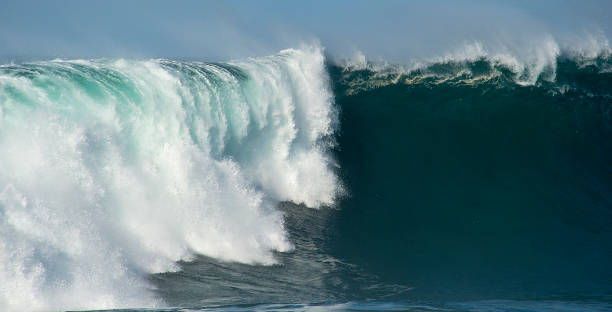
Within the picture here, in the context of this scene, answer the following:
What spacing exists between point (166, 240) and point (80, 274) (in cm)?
165

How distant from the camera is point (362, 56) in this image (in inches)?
642

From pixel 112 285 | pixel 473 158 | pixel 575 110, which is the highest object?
pixel 575 110

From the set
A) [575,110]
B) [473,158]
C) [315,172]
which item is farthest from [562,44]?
[315,172]

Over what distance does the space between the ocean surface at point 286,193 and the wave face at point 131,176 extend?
23 millimetres

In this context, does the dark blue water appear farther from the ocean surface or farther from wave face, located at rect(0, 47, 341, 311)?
wave face, located at rect(0, 47, 341, 311)

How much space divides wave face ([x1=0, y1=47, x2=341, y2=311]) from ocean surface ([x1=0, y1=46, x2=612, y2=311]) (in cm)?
2

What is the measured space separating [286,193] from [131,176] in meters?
3.75

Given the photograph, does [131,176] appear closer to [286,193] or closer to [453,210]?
[286,193]

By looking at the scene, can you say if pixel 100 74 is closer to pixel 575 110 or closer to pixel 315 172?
pixel 315 172

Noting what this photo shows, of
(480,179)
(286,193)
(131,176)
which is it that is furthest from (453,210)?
(131,176)

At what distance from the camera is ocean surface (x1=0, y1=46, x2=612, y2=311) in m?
5.86

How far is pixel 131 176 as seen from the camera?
7215 mm

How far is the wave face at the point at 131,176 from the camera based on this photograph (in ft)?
18.3

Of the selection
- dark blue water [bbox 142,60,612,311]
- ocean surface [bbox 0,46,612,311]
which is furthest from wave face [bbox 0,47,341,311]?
dark blue water [bbox 142,60,612,311]
